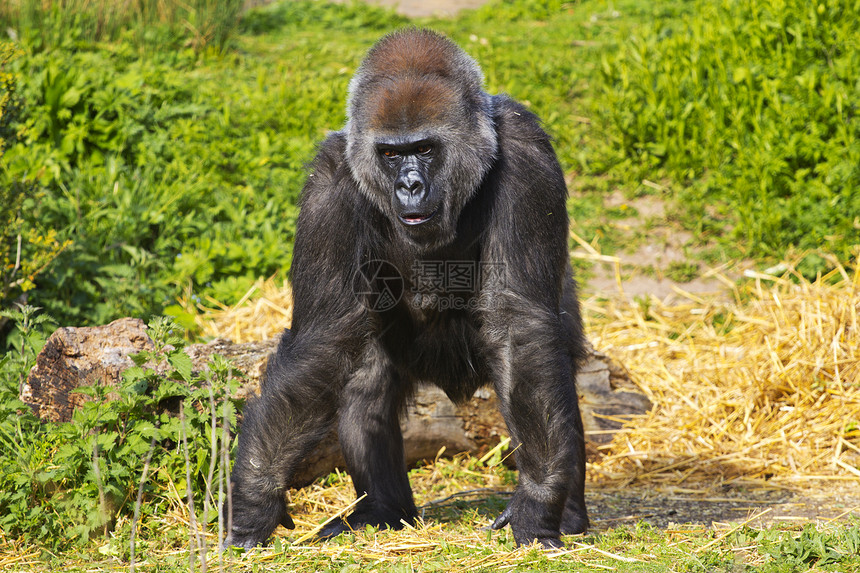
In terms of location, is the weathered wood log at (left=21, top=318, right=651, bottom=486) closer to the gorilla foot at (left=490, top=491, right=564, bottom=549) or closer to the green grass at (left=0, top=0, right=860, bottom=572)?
the green grass at (left=0, top=0, right=860, bottom=572)

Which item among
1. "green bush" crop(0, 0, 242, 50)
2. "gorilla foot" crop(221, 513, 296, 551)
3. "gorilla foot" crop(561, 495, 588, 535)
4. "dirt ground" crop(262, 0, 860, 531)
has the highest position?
"green bush" crop(0, 0, 242, 50)

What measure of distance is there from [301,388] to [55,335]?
3.95 feet

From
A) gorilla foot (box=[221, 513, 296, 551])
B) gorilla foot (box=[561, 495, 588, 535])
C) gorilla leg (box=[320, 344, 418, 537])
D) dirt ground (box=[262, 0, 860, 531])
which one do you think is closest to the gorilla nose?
gorilla leg (box=[320, 344, 418, 537])

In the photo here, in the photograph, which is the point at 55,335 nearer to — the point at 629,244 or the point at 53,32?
the point at 629,244

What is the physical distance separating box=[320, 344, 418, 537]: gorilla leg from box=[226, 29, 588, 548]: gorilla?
0.05 metres

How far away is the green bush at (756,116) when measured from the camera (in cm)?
658

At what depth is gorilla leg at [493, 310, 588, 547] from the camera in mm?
3201

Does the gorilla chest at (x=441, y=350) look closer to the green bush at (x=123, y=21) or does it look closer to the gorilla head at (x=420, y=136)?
the gorilla head at (x=420, y=136)

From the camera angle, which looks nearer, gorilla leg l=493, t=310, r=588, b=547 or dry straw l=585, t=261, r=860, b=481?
gorilla leg l=493, t=310, r=588, b=547

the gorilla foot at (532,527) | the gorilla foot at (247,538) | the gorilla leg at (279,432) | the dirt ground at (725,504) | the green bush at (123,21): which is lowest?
the dirt ground at (725,504)

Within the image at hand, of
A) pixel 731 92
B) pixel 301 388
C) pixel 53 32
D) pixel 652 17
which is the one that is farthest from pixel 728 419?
pixel 53 32

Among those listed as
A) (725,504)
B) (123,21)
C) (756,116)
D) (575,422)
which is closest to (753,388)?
(725,504)

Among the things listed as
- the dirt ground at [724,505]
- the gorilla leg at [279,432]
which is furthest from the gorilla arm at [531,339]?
the dirt ground at [724,505]

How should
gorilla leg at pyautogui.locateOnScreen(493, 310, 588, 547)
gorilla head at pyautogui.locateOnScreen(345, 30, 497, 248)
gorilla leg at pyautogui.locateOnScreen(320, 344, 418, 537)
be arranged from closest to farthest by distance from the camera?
gorilla leg at pyautogui.locateOnScreen(493, 310, 588, 547) → gorilla head at pyautogui.locateOnScreen(345, 30, 497, 248) → gorilla leg at pyautogui.locateOnScreen(320, 344, 418, 537)
